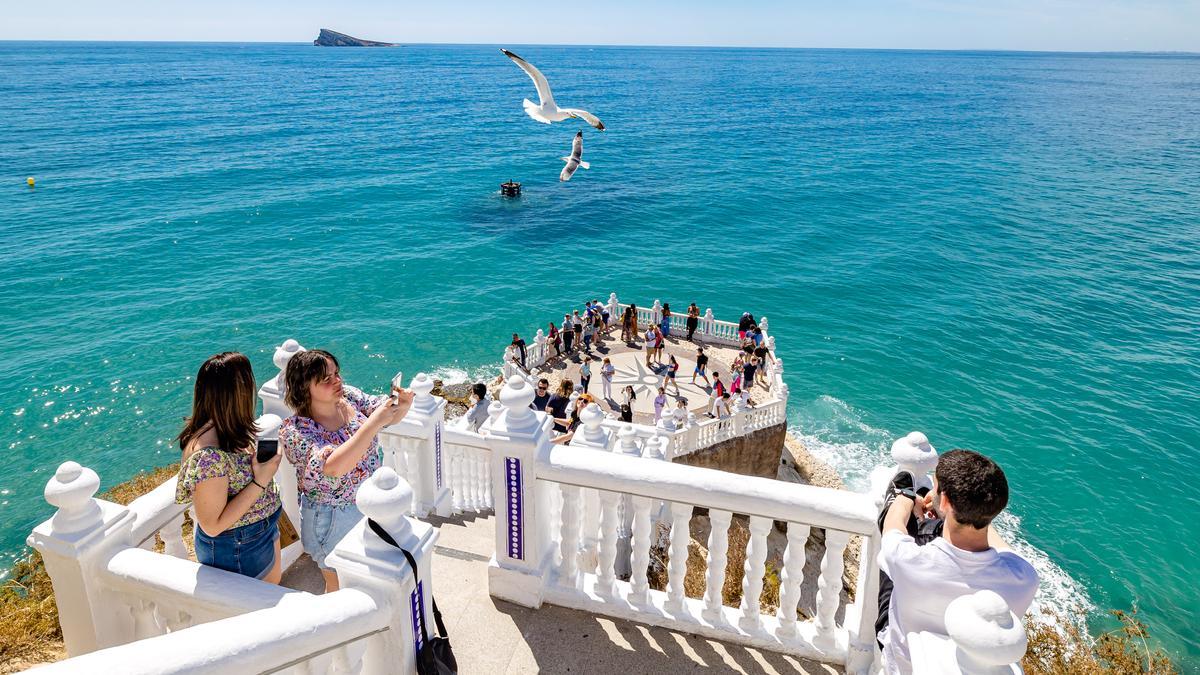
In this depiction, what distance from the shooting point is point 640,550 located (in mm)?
5109

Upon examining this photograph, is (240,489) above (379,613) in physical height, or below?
above

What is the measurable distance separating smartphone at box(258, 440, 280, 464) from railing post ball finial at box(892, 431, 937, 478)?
3.75 m

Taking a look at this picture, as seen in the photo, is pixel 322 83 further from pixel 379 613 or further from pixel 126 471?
pixel 379 613

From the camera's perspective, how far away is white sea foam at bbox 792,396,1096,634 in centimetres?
1861

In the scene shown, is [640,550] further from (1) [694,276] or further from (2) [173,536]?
(1) [694,276]

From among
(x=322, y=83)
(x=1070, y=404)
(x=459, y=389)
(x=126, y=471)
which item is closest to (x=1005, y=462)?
(x=1070, y=404)

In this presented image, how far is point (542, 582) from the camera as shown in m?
5.33

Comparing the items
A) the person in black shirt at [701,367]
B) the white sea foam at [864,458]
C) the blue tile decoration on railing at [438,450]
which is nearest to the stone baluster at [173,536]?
the blue tile decoration on railing at [438,450]

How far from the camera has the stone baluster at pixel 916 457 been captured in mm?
4102

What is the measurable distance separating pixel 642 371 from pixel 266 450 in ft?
58.6

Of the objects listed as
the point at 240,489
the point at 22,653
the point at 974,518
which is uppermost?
the point at 974,518

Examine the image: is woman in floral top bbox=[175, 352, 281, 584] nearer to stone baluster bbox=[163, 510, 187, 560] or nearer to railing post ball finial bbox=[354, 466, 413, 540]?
railing post ball finial bbox=[354, 466, 413, 540]

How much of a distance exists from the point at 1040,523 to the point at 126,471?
99.1ft

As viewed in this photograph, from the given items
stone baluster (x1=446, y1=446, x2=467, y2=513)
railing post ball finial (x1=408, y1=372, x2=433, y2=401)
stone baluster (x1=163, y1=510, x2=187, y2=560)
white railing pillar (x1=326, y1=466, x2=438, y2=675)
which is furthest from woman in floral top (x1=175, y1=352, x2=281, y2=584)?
stone baluster (x1=446, y1=446, x2=467, y2=513)
